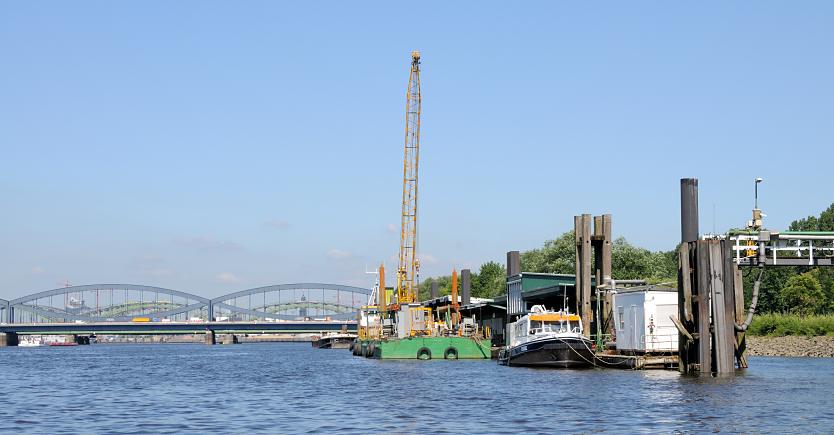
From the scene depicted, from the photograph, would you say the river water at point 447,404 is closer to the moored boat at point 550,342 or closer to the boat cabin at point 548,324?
the moored boat at point 550,342

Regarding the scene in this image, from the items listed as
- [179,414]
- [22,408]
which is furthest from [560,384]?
[22,408]

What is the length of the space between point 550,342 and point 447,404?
25.9 m

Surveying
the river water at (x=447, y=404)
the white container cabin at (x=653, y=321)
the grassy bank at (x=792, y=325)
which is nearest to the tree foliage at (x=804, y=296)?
the grassy bank at (x=792, y=325)

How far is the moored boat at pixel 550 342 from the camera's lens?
2948 inches

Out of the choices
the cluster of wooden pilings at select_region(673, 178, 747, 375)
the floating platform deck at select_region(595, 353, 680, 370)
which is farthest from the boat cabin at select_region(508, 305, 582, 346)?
the cluster of wooden pilings at select_region(673, 178, 747, 375)

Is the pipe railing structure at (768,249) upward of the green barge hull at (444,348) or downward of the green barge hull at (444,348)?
upward

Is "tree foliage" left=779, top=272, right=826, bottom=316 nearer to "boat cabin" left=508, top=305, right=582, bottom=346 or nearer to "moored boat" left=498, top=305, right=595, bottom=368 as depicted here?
"moored boat" left=498, top=305, right=595, bottom=368

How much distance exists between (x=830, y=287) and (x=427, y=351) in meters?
66.6

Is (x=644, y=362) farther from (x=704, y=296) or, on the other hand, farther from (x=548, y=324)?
(x=704, y=296)

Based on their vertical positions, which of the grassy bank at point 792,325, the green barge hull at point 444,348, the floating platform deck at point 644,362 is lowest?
the green barge hull at point 444,348

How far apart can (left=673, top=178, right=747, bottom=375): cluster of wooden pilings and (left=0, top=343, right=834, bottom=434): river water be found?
1483mm

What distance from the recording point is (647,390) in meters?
54.8

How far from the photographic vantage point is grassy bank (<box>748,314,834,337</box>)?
11125 cm

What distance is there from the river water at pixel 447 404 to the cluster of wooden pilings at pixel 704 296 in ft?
4.87
